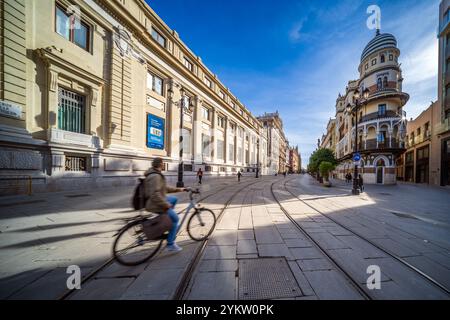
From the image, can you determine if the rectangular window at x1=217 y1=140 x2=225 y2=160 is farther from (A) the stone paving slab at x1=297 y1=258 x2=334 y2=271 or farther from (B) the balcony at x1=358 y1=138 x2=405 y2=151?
(A) the stone paving slab at x1=297 y1=258 x2=334 y2=271

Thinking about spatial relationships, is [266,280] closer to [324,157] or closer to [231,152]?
[324,157]

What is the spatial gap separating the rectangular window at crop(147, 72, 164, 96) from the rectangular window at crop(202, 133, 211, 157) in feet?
30.0

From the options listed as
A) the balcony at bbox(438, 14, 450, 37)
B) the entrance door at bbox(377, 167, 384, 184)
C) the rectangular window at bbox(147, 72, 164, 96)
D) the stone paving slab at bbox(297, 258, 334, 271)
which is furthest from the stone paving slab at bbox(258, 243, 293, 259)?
the balcony at bbox(438, 14, 450, 37)

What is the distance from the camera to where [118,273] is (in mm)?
2707

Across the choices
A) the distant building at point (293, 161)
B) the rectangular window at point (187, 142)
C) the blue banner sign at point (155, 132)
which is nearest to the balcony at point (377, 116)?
the rectangular window at point (187, 142)

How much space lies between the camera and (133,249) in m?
3.39

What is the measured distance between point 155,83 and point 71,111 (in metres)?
8.64

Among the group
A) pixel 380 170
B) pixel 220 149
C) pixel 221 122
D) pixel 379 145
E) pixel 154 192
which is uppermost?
pixel 221 122

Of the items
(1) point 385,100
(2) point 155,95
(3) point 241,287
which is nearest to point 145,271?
(3) point 241,287

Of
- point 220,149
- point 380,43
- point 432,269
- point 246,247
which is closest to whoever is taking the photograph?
point 432,269

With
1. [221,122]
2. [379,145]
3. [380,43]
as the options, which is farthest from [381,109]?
[221,122]

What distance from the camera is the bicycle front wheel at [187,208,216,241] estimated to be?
154 inches

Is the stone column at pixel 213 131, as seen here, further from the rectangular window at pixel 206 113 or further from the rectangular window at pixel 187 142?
the rectangular window at pixel 187 142

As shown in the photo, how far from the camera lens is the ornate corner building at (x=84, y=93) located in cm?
845
